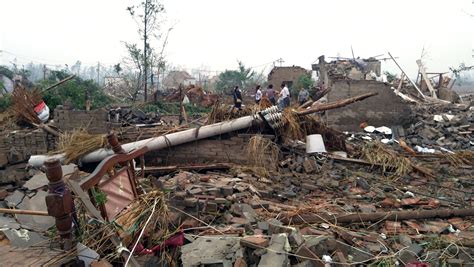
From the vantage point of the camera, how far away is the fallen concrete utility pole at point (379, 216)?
466cm

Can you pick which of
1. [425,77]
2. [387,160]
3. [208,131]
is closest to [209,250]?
[208,131]

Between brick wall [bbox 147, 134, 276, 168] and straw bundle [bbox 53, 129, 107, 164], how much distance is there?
1.09 metres

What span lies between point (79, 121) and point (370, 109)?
9.31 m

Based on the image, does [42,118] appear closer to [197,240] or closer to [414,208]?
[197,240]

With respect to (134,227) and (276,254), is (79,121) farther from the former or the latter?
(276,254)

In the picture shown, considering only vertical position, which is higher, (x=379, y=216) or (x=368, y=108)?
(x=368, y=108)

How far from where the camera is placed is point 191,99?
2158 centimetres

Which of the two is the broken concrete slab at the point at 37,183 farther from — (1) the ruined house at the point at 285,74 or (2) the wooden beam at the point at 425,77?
(1) the ruined house at the point at 285,74

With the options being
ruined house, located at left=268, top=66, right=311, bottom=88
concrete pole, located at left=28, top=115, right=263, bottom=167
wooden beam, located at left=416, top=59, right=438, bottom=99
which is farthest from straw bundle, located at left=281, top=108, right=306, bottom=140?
ruined house, located at left=268, top=66, right=311, bottom=88

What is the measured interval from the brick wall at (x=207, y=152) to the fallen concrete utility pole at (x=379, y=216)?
320 cm

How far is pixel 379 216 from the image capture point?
496cm

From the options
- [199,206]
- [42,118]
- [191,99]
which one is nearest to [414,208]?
[199,206]

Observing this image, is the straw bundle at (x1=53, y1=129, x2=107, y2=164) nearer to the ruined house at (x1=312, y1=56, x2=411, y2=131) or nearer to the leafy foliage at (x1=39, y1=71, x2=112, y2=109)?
the leafy foliage at (x1=39, y1=71, x2=112, y2=109)

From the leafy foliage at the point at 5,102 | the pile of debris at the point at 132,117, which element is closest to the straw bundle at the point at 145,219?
the pile of debris at the point at 132,117
